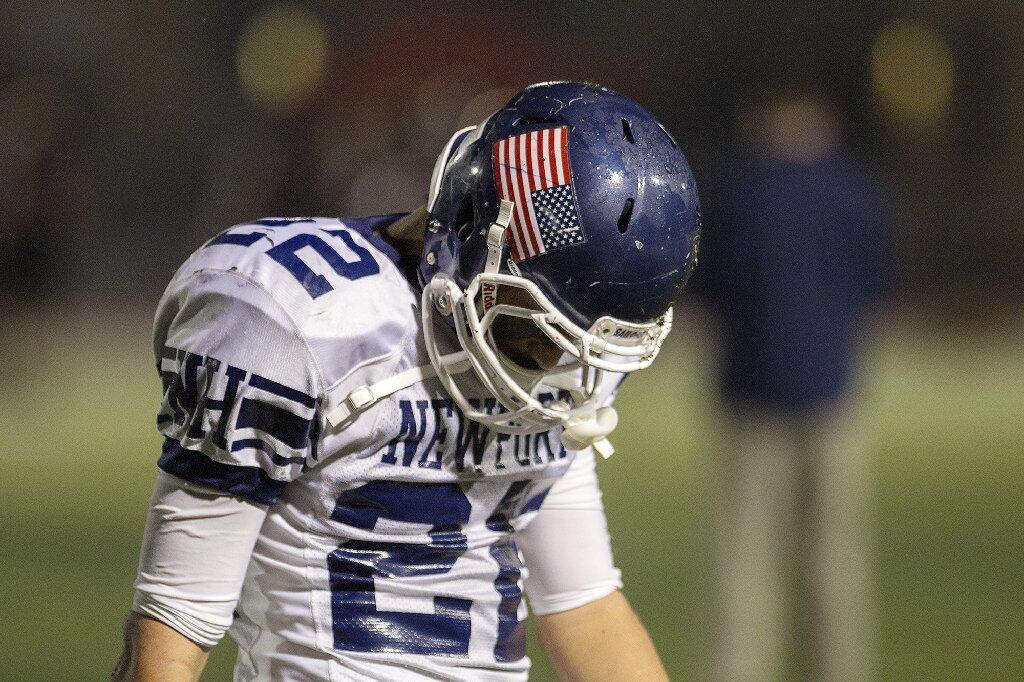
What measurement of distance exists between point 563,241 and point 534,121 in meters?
0.18

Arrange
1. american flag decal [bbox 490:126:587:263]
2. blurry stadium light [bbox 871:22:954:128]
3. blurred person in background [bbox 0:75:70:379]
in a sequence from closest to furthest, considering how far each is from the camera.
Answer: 1. american flag decal [bbox 490:126:587:263]
2. blurred person in background [bbox 0:75:70:379]
3. blurry stadium light [bbox 871:22:954:128]

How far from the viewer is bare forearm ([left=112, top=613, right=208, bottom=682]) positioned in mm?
1605

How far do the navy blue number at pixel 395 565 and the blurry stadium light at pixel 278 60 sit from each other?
10379 mm

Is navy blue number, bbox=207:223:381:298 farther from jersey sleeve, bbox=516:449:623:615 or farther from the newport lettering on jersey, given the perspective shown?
jersey sleeve, bbox=516:449:623:615

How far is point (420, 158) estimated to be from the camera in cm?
1008

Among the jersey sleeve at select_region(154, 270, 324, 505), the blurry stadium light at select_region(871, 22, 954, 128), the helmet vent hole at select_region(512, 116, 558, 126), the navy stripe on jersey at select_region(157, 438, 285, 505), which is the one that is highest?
the helmet vent hole at select_region(512, 116, 558, 126)

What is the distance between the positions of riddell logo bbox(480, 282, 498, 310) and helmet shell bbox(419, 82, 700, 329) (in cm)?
2

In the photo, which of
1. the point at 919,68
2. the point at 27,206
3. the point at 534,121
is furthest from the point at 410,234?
the point at 919,68

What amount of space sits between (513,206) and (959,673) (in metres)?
2.95

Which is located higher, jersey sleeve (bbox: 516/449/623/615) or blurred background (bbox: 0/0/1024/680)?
jersey sleeve (bbox: 516/449/623/615)

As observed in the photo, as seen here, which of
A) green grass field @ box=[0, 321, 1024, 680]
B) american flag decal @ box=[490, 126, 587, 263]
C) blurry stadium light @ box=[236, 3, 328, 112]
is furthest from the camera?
blurry stadium light @ box=[236, 3, 328, 112]

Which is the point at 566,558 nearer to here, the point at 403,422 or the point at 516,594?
the point at 516,594

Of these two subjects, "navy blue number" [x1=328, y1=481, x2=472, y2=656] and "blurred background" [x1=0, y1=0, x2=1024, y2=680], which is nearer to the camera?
"navy blue number" [x1=328, y1=481, x2=472, y2=656]

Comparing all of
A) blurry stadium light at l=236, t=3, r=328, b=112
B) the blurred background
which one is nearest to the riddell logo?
the blurred background
